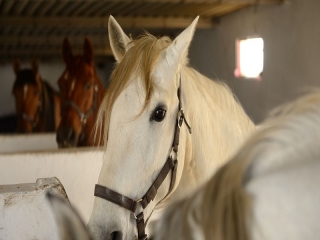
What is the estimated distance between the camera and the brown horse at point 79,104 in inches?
119

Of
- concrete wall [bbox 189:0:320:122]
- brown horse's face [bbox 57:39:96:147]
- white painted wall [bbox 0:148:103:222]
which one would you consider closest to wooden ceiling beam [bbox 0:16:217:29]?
concrete wall [bbox 189:0:320:122]

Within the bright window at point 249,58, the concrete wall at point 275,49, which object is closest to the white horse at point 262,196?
the concrete wall at point 275,49

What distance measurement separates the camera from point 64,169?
196 cm

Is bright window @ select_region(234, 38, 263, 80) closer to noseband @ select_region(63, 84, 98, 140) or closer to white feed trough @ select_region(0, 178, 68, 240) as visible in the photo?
noseband @ select_region(63, 84, 98, 140)

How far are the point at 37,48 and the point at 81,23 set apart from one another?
370 cm

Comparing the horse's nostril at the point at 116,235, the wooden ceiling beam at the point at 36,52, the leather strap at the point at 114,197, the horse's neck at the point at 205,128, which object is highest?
the wooden ceiling beam at the point at 36,52

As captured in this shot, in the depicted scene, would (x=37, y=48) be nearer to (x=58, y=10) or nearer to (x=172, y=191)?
(x=58, y=10)

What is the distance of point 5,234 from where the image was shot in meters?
1.23

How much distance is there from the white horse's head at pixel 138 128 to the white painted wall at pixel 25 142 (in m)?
1.91

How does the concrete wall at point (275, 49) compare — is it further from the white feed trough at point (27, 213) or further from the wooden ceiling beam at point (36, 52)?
the wooden ceiling beam at point (36, 52)

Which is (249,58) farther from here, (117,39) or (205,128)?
(205,128)

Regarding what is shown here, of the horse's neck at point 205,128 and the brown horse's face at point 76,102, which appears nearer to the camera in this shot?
the horse's neck at point 205,128

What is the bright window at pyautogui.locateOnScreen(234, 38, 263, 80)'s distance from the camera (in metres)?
4.29

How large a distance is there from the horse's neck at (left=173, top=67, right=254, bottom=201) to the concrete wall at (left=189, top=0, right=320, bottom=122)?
1.61 meters
